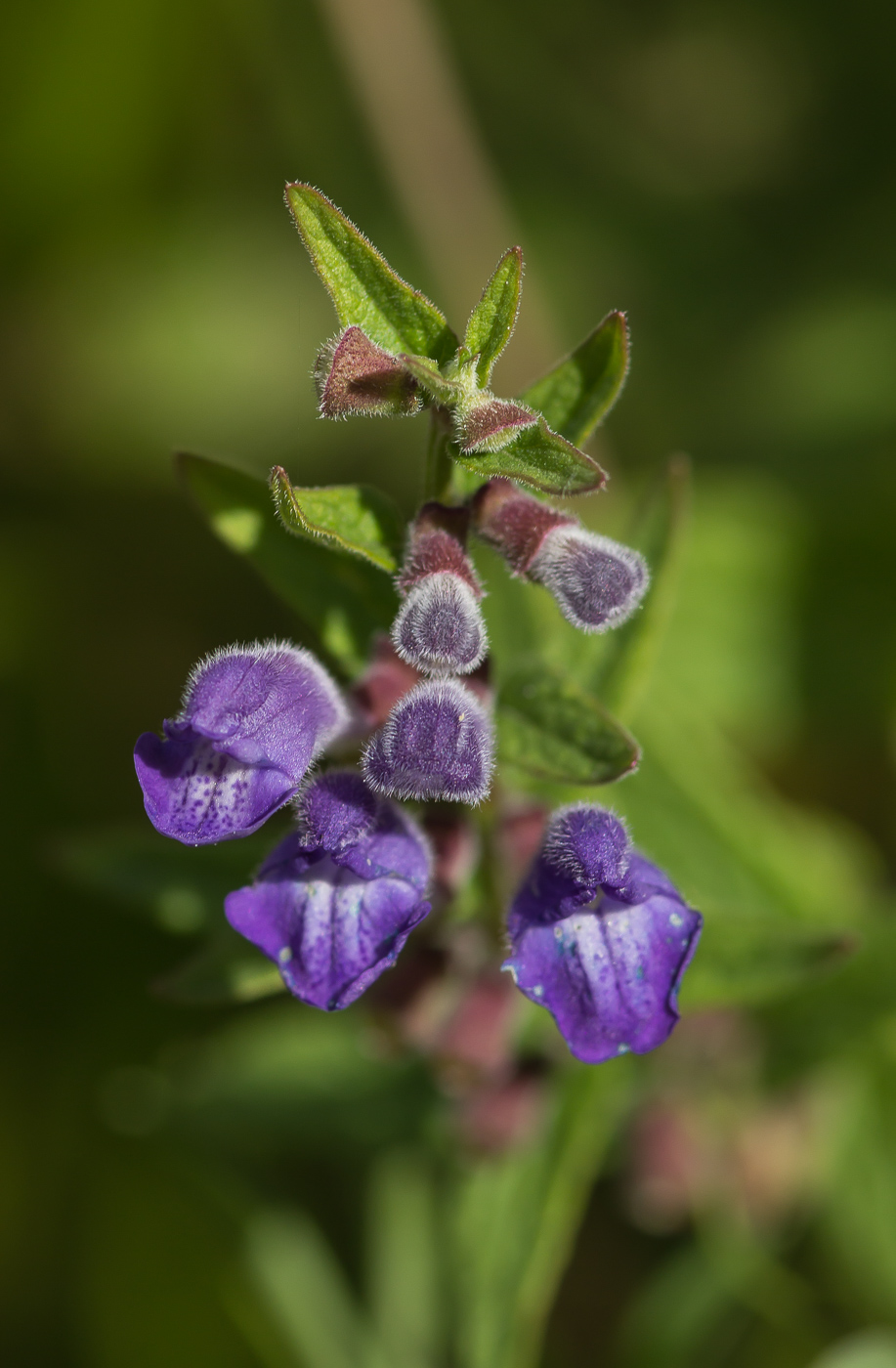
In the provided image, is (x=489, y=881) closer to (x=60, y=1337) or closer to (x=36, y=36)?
(x=60, y=1337)

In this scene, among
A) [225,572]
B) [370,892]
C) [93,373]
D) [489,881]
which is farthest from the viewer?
[93,373]

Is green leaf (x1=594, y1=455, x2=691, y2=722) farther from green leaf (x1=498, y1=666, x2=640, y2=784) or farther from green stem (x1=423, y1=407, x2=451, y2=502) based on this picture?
green stem (x1=423, y1=407, x2=451, y2=502)

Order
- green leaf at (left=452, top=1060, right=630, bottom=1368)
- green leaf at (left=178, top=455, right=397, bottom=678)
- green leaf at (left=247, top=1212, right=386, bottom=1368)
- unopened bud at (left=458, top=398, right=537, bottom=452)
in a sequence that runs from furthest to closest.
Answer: green leaf at (left=247, top=1212, right=386, bottom=1368)
green leaf at (left=452, top=1060, right=630, bottom=1368)
green leaf at (left=178, top=455, right=397, bottom=678)
unopened bud at (left=458, top=398, right=537, bottom=452)

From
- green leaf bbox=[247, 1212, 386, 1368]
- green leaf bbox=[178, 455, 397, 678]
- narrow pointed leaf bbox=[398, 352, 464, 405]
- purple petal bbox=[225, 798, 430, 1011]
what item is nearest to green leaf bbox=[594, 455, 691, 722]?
green leaf bbox=[178, 455, 397, 678]

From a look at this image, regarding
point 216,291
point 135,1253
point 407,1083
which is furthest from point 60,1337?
point 216,291

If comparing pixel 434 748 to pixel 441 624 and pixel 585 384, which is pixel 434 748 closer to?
pixel 441 624

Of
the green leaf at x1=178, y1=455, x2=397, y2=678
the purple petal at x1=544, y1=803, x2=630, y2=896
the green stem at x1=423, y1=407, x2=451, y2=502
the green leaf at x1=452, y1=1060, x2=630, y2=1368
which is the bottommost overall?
A: the green leaf at x1=452, y1=1060, x2=630, y2=1368

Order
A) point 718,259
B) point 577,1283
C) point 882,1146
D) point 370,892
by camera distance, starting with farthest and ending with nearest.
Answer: point 718,259
point 577,1283
point 882,1146
point 370,892
